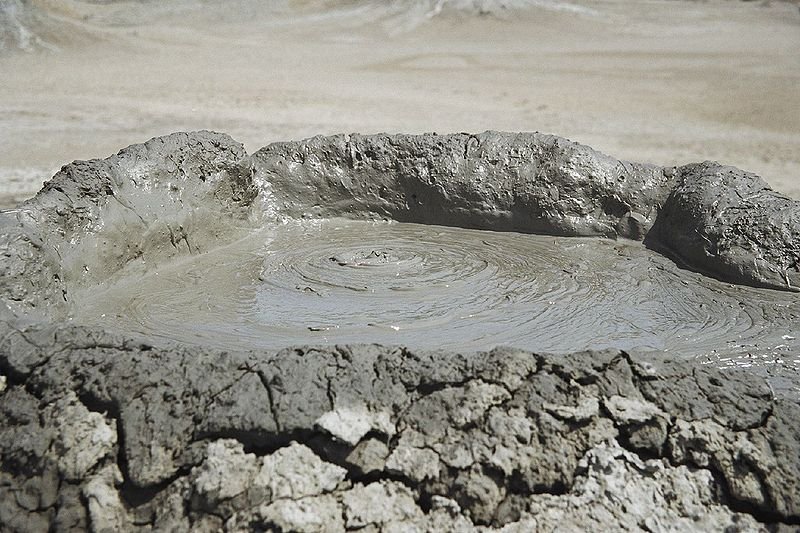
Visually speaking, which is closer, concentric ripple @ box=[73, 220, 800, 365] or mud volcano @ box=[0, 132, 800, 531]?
mud volcano @ box=[0, 132, 800, 531]

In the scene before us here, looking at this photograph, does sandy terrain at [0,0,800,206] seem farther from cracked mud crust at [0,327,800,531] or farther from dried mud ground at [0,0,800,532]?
cracked mud crust at [0,327,800,531]

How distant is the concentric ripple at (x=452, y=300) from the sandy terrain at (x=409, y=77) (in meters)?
3.48

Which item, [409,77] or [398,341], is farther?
[409,77]

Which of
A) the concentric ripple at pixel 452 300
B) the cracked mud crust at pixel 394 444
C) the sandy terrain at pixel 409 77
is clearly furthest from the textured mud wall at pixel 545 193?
the sandy terrain at pixel 409 77

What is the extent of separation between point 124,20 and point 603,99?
1277cm

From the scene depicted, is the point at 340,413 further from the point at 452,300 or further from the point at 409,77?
the point at 409,77

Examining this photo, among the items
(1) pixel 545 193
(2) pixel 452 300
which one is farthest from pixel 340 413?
(1) pixel 545 193

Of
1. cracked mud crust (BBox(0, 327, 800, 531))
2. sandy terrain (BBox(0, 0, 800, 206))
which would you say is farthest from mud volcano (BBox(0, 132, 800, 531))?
sandy terrain (BBox(0, 0, 800, 206))

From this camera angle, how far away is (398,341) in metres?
3.79

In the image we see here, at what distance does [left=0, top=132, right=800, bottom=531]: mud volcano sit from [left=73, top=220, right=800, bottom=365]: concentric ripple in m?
0.02

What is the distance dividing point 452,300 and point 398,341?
2.01ft

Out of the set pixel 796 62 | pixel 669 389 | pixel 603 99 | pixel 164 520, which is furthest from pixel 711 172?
pixel 796 62

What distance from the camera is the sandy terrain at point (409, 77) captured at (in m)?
10.0

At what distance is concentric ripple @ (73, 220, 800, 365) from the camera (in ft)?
12.7
